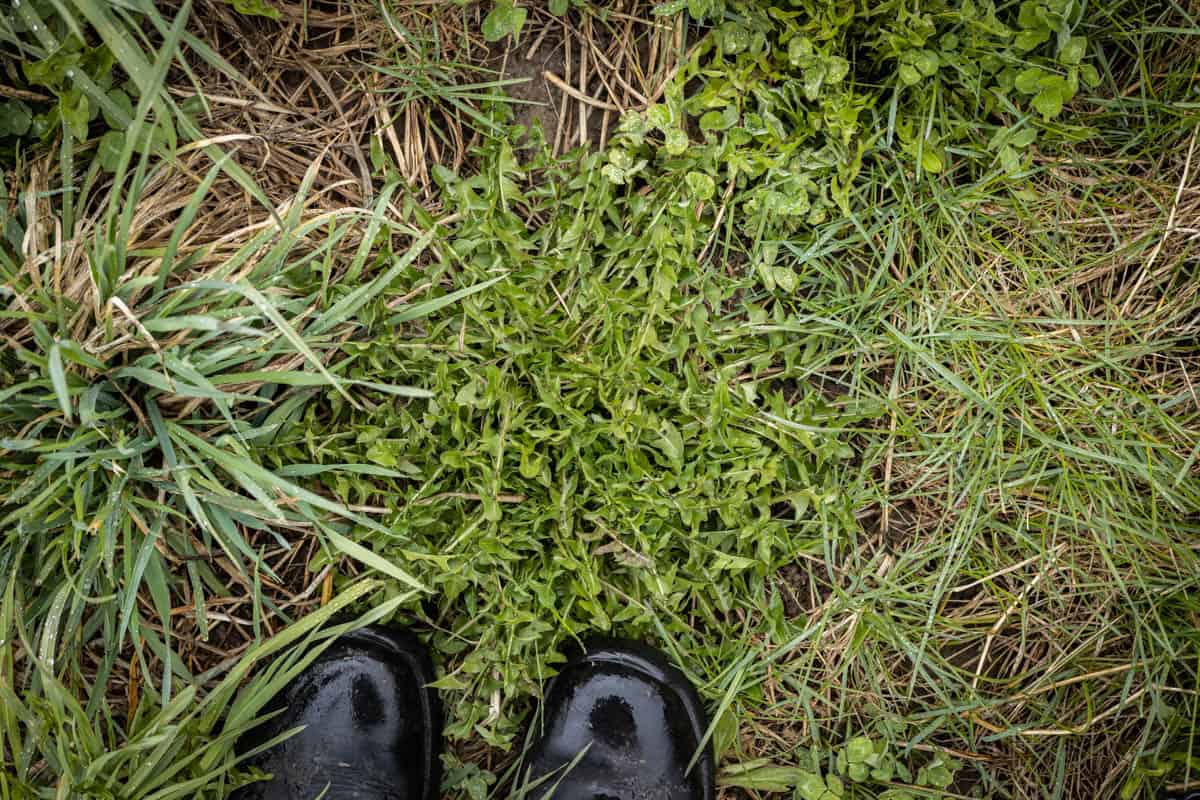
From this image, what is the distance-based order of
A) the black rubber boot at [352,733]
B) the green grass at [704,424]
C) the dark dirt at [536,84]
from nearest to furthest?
the green grass at [704,424]
the black rubber boot at [352,733]
the dark dirt at [536,84]

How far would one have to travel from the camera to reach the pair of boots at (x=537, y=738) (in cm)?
192

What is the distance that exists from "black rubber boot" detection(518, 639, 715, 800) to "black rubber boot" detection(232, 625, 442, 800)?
0.29 meters

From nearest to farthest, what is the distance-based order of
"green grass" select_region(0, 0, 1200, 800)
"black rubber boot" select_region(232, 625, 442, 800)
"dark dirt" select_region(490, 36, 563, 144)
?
"green grass" select_region(0, 0, 1200, 800) < "black rubber boot" select_region(232, 625, 442, 800) < "dark dirt" select_region(490, 36, 563, 144)

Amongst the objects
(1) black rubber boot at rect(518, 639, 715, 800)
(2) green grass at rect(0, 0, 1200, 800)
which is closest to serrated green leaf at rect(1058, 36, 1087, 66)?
(2) green grass at rect(0, 0, 1200, 800)

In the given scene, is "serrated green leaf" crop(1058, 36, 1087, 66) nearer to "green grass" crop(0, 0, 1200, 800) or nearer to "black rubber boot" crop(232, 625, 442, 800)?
"green grass" crop(0, 0, 1200, 800)

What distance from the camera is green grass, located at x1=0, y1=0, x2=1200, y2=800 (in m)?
1.81

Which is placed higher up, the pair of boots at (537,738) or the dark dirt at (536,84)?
the dark dirt at (536,84)

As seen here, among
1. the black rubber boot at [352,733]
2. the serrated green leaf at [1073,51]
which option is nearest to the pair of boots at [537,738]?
the black rubber boot at [352,733]

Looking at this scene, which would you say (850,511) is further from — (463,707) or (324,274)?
(324,274)

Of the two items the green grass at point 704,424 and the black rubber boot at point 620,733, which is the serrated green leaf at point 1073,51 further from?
the black rubber boot at point 620,733

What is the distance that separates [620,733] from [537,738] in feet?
0.68

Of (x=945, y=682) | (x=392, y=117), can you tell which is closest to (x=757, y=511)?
(x=945, y=682)

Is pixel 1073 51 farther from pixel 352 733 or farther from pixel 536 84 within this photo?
pixel 352 733

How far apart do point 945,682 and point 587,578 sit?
977 millimetres
